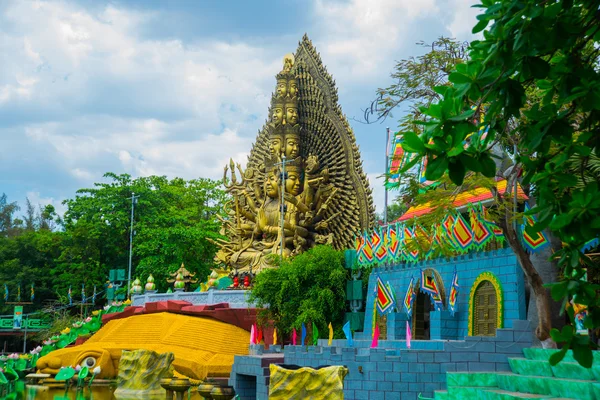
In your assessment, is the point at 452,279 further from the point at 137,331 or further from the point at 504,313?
the point at 137,331

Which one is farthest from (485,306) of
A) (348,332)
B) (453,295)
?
(348,332)

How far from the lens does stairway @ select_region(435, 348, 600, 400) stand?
457 inches

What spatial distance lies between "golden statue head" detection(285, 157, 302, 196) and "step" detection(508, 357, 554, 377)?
18.0m

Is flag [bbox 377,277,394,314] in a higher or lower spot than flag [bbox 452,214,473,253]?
lower

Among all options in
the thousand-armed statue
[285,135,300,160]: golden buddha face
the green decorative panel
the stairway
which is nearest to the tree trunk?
the stairway

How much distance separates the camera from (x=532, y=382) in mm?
12516

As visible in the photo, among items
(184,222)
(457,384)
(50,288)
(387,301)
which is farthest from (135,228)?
(457,384)

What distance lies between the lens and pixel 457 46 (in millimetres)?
17375

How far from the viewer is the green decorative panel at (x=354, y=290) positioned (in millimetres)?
25516

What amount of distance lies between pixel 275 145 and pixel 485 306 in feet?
51.8

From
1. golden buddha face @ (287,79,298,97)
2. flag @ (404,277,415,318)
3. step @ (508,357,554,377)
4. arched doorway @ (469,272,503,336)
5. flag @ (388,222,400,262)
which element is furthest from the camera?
golden buddha face @ (287,79,298,97)

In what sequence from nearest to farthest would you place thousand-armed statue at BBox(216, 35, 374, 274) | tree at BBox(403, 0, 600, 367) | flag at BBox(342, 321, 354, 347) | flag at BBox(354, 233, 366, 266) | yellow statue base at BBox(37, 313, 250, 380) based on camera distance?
tree at BBox(403, 0, 600, 367), flag at BBox(342, 321, 354, 347), flag at BBox(354, 233, 366, 266), yellow statue base at BBox(37, 313, 250, 380), thousand-armed statue at BBox(216, 35, 374, 274)

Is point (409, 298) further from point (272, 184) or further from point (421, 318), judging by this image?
point (272, 184)

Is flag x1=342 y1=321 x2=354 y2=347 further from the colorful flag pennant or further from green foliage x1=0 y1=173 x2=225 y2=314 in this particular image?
green foliage x1=0 y1=173 x2=225 y2=314
